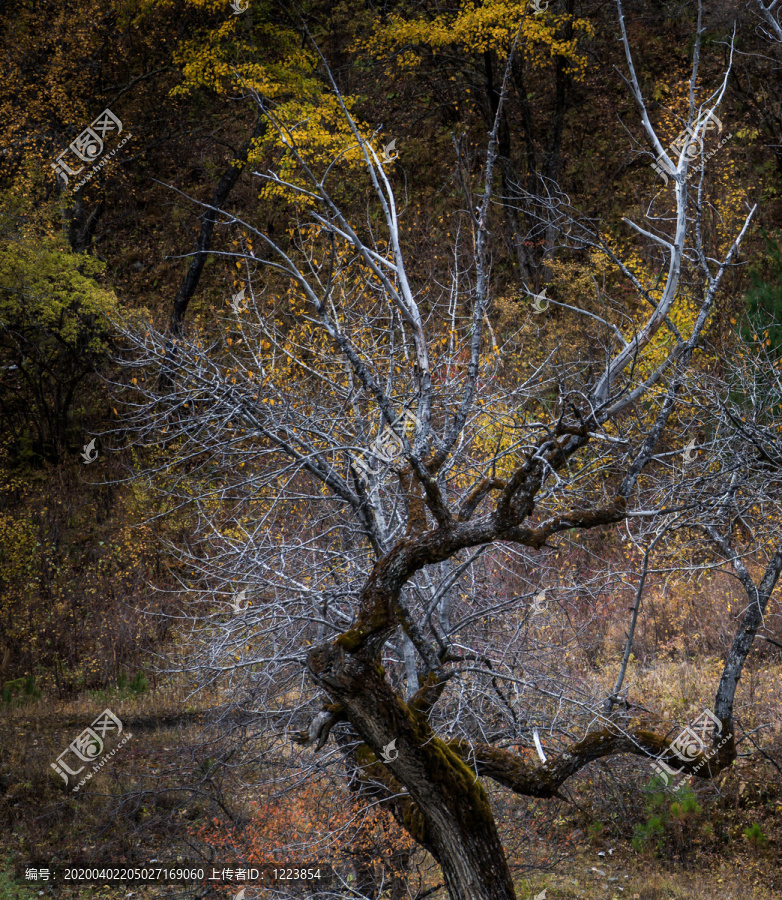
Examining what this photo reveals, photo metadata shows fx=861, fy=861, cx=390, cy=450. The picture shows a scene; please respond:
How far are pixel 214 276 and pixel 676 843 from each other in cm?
1736

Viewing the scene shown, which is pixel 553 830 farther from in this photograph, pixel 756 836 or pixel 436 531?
pixel 436 531

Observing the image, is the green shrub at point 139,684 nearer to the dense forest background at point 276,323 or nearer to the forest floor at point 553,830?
the dense forest background at point 276,323

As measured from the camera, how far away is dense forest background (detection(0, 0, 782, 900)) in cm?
1094

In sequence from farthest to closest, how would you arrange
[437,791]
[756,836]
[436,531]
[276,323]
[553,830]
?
[553,830] < [756,836] < [276,323] < [437,791] < [436,531]

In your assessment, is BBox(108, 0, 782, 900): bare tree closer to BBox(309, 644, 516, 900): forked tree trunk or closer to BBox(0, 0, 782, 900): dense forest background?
BBox(309, 644, 516, 900): forked tree trunk

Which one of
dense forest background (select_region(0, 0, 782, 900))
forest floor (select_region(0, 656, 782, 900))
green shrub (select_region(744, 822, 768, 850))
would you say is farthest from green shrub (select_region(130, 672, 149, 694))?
green shrub (select_region(744, 822, 768, 850))

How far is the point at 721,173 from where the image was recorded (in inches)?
661

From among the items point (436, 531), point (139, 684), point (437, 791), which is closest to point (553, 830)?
point (437, 791)

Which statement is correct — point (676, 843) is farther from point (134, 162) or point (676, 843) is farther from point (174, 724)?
point (134, 162)

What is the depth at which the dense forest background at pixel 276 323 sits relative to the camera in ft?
35.9

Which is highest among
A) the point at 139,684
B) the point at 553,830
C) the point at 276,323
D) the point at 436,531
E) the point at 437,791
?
the point at 276,323

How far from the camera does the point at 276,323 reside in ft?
34.3

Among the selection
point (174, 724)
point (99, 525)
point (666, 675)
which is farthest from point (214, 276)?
point (666, 675)

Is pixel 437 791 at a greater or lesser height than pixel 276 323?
lesser
